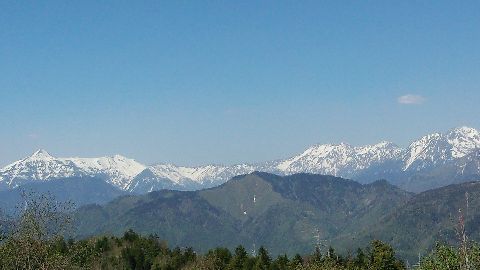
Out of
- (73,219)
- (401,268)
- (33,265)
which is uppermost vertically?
(73,219)

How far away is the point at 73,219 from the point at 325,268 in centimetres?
5592

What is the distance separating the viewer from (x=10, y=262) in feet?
248

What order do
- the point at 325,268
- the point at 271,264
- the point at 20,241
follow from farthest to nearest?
the point at 271,264 < the point at 325,268 < the point at 20,241

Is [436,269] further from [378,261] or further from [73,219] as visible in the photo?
[73,219]

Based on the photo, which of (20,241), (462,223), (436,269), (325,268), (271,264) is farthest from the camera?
(271,264)

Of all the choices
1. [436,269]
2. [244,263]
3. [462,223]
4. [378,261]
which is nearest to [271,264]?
[244,263]

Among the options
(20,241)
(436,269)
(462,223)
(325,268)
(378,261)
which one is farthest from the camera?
(378,261)

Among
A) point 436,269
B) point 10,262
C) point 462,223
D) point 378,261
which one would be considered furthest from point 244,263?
point 462,223

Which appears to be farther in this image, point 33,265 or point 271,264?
point 271,264

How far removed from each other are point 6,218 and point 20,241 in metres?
6.38

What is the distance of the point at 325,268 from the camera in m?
109

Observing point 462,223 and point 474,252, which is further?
point 474,252

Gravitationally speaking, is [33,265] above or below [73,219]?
below

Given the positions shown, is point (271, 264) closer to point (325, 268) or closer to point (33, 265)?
point (325, 268)
